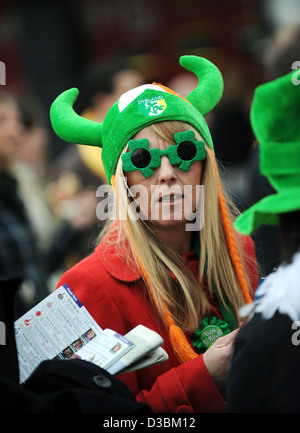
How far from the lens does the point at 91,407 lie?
173cm

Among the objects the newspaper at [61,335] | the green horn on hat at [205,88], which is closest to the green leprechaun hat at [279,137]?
the newspaper at [61,335]

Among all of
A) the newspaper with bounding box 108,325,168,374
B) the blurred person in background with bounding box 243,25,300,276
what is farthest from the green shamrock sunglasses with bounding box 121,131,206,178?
the blurred person in background with bounding box 243,25,300,276

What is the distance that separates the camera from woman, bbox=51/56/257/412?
2.32m

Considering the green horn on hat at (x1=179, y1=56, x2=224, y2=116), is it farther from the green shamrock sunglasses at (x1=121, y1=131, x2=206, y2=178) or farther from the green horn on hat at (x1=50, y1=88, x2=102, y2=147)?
the green horn on hat at (x1=50, y1=88, x2=102, y2=147)

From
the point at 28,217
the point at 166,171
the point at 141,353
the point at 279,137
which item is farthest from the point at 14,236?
the point at 279,137

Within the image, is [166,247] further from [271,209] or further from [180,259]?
[271,209]

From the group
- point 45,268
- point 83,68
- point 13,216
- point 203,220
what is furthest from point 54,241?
point 83,68

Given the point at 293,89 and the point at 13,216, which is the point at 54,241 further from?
the point at 293,89

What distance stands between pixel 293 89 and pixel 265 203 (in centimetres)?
28

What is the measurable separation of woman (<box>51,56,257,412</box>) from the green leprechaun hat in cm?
76

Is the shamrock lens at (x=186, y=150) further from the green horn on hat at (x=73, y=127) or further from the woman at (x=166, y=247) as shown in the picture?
the green horn on hat at (x=73, y=127)

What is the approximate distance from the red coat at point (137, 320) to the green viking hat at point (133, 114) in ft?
1.28

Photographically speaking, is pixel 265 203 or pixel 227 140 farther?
pixel 227 140

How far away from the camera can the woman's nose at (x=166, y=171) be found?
8.00 ft
